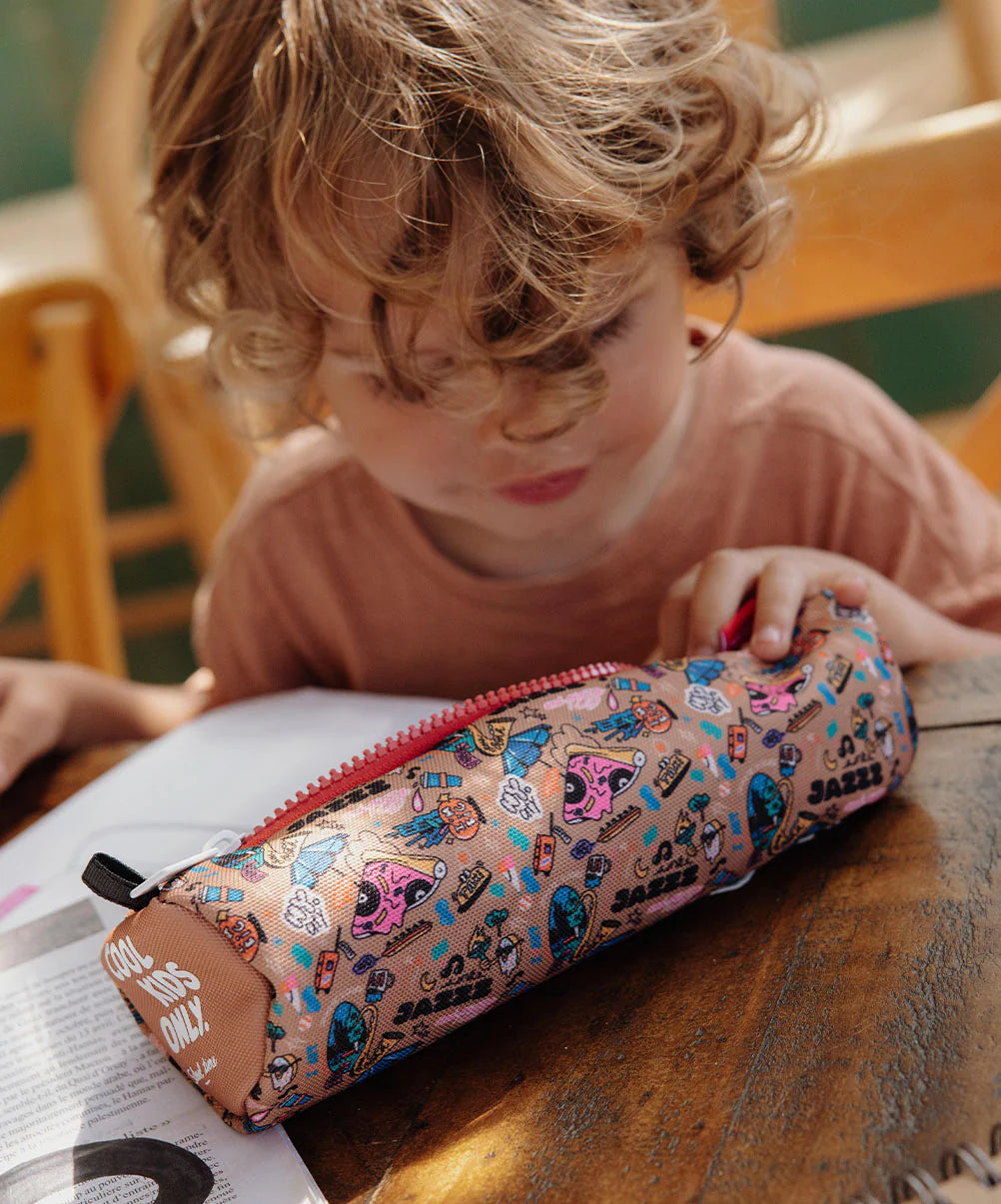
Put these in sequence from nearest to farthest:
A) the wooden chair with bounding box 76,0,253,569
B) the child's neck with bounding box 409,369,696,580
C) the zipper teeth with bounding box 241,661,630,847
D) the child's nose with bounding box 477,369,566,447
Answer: the zipper teeth with bounding box 241,661,630,847 → the child's nose with bounding box 477,369,566,447 → the child's neck with bounding box 409,369,696,580 → the wooden chair with bounding box 76,0,253,569

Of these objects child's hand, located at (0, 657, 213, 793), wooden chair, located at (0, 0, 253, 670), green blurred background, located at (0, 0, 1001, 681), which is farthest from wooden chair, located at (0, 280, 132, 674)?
green blurred background, located at (0, 0, 1001, 681)

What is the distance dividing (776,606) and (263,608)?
463 millimetres

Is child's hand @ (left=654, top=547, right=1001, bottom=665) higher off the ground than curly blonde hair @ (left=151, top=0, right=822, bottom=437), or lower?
lower

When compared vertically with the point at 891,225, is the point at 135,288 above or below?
above

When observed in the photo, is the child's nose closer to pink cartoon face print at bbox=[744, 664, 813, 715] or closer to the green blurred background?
pink cartoon face print at bbox=[744, 664, 813, 715]

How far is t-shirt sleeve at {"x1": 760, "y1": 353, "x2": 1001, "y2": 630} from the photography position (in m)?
0.73

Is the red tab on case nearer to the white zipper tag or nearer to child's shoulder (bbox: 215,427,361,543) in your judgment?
the white zipper tag

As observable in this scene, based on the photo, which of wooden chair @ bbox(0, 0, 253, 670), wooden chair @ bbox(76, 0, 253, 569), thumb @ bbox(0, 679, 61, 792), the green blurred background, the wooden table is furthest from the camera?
Answer: the green blurred background

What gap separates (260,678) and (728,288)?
44cm

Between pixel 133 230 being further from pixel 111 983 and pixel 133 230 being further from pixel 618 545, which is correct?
pixel 111 983

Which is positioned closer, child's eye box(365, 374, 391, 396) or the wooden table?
the wooden table

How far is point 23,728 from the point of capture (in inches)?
27.4

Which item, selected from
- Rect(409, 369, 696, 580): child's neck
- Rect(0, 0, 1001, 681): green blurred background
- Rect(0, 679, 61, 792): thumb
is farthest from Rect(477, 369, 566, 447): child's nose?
Rect(0, 0, 1001, 681): green blurred background

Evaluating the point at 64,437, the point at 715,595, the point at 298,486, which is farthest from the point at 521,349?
the point at 64,437
